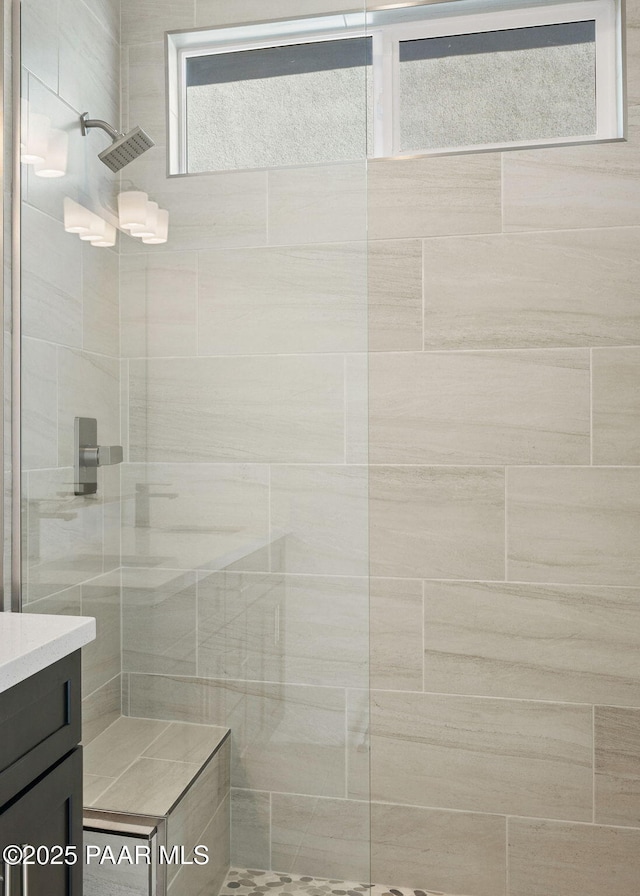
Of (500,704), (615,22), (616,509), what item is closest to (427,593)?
(500,704)

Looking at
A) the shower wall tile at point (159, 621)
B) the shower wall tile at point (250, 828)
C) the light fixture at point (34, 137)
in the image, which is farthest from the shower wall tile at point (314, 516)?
the light fixture at point (34, 137)

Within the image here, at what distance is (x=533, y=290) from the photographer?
1674 mm

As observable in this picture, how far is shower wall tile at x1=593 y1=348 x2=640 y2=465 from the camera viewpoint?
1.63 m

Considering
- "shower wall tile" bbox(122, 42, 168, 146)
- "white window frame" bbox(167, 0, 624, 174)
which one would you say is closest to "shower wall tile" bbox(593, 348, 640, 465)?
"white window frame" bbox(167, 0, 624, 174)

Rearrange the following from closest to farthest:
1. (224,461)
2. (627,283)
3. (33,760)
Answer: (33,760), (224,461), (627,283)

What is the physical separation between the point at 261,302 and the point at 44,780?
32.6 inches

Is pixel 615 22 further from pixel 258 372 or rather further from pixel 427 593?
pixel 427 593

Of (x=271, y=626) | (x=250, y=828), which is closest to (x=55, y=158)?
(x=271, y=626)

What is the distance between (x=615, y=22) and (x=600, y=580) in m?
1.41

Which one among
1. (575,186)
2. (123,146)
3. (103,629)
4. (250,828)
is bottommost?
(250,828)

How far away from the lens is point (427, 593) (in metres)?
1.72

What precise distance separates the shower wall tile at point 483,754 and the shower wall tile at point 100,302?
3.67 ft

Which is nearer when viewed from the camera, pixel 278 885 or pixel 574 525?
pixel 278 885

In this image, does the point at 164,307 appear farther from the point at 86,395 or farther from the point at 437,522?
the point at 437,522
